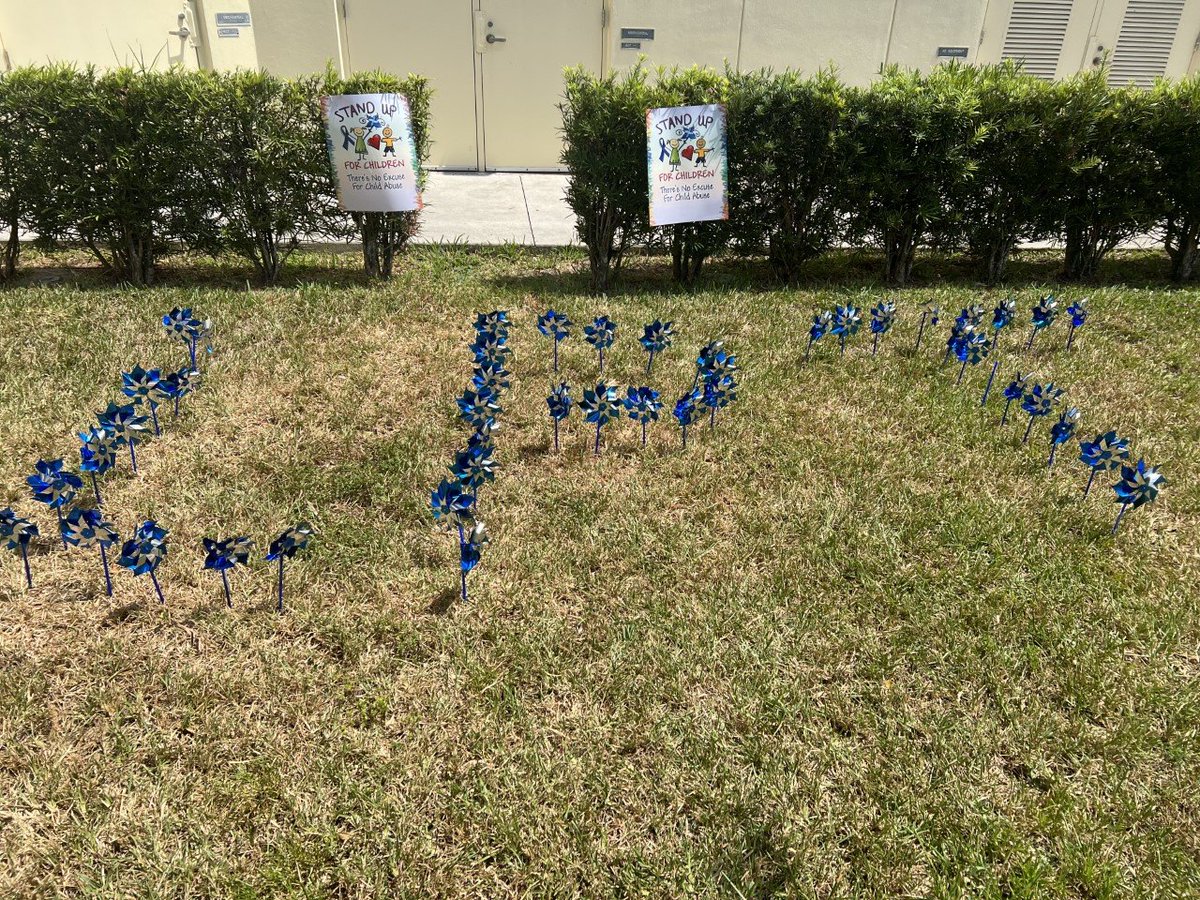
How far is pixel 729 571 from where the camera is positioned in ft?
9.41

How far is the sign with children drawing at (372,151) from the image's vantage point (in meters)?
5.27

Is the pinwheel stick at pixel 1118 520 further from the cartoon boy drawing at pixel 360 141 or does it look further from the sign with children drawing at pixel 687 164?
the cartoon boy drawing at pixel 360 141

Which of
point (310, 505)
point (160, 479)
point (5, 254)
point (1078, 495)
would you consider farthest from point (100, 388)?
point (1078, 495)

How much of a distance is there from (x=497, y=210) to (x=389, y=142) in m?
2.94

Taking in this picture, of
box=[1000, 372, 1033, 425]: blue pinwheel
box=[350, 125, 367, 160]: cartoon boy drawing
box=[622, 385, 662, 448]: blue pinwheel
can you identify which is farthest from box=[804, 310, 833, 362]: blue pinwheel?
box=[350, 125, 367, 160]: cartoon boy drawing

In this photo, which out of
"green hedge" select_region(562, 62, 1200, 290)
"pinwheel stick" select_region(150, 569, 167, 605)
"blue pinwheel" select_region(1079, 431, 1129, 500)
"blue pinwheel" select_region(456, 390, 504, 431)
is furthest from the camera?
"green hedge" select_region(562, 62, 1200, 290)

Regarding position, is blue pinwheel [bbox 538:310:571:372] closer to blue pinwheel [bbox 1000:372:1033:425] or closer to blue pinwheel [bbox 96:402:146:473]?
blue pinwheel [bbox 96:402:146:473]

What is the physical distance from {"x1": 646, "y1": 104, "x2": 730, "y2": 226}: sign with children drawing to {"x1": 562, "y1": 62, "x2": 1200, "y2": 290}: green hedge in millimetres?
123

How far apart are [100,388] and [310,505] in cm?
178

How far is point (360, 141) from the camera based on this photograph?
17.5 feet

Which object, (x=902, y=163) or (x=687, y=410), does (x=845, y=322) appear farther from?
(x=902, y=163)

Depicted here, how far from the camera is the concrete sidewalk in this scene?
289 inches

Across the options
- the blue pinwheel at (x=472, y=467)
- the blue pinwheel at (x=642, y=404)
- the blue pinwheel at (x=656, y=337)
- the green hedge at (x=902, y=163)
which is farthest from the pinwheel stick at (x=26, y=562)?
the green hedge at (x=902, y=163)

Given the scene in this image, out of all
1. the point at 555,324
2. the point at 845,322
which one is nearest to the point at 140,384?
the point at 555,324
